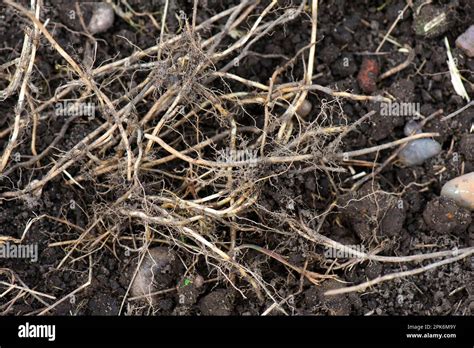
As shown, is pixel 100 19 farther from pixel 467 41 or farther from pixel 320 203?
pixel 467 41

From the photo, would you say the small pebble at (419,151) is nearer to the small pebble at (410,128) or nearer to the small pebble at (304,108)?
the small pebble at (410,128)

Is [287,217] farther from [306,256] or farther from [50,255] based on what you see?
[50,255]

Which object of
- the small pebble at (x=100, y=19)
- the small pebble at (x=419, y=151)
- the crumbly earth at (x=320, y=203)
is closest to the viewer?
the crumbly earth at (x=320, y=203)

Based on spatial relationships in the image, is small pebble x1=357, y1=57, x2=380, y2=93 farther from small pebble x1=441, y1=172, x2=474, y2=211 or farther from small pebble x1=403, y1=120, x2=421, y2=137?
small pebble x1=441, y1=172, x2=474, y2=211

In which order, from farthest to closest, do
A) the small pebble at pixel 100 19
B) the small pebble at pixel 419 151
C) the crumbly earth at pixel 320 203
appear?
the small pebble at pixel 100 19 < the small pebble at pixel 419 151 < the crumbly earth at pixel 320 203

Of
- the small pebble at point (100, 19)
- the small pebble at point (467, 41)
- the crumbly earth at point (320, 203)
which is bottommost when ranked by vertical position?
the crumbly earth at point (320, 203)

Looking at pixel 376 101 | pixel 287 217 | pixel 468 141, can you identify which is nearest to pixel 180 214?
pixel 287 217

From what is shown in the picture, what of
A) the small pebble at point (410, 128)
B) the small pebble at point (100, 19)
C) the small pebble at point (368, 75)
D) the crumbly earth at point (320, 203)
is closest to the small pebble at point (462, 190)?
the crumbly earth at point (320, 203)
